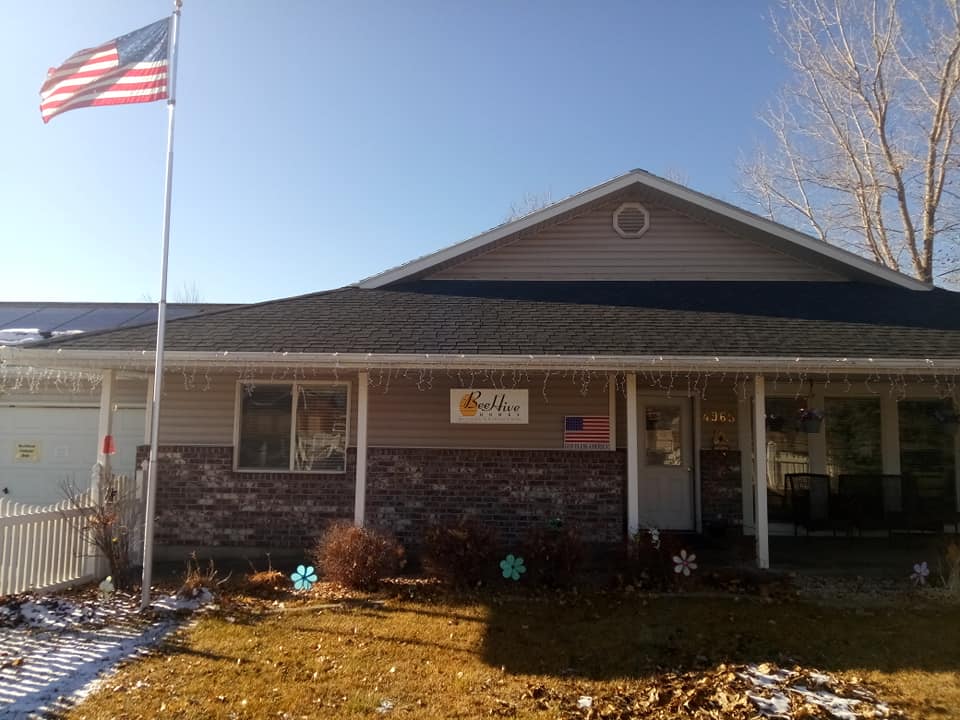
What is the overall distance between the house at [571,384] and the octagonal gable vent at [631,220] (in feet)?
0.10

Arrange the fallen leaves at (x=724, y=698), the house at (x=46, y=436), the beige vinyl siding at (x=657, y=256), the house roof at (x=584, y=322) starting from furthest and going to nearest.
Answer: the house at (x=46, y=436), the beige vinyl siding at (x=657, y=256), the house roof at (x=584, y=322), the fallen leaves at (x=724, y=698)

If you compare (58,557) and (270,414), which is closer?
(58,557)

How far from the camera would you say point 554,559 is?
273 inches

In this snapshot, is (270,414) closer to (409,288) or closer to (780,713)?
(409,288)

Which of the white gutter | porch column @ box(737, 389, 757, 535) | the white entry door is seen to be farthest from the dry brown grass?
porch column @ box(737, 389, 757, 535)

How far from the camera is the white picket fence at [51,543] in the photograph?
6.42m

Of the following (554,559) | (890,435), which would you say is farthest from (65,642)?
(890,435)

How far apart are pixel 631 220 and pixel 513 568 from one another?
18.7 ft

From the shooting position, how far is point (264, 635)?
5.64 m

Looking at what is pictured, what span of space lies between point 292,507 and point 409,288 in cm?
350

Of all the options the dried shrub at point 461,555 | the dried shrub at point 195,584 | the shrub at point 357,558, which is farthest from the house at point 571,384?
the dried shrub at point 195,584

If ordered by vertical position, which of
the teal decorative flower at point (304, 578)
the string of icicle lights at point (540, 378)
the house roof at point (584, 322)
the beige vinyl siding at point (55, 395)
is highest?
the house roof at point (584, 322)

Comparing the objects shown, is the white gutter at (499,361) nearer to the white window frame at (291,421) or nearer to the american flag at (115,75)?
the white window frame at (291,421)

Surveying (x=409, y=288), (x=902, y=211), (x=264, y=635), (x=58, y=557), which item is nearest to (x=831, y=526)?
(x=409, y=288)
